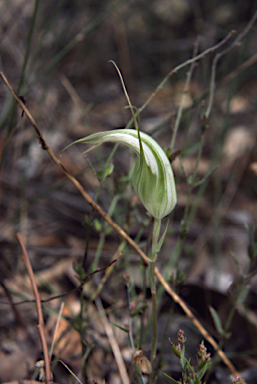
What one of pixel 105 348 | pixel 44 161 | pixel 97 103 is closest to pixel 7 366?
pixel 105 348

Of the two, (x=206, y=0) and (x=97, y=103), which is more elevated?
(x=206, y=0)

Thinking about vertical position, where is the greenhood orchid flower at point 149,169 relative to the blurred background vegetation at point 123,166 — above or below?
above

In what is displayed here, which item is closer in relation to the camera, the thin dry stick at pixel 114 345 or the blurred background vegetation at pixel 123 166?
the thin dry stick at pixel 114 345

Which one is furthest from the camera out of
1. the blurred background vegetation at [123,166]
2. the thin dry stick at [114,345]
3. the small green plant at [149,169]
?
the blurred background vegetation at [123,166]

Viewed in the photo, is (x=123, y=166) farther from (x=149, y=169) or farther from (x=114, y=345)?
(x=149, y=169)

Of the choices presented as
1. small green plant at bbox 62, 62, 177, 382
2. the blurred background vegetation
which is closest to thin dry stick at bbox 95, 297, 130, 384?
the blurred background vegetation

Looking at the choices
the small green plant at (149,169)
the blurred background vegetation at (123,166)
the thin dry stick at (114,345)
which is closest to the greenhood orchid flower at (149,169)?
the small green plant at (149,169)

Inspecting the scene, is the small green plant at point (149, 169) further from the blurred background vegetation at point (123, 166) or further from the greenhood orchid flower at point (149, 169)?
the blurred background vegetation at point (123, 166)

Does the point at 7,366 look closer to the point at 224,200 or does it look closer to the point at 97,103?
the point at 224,200
